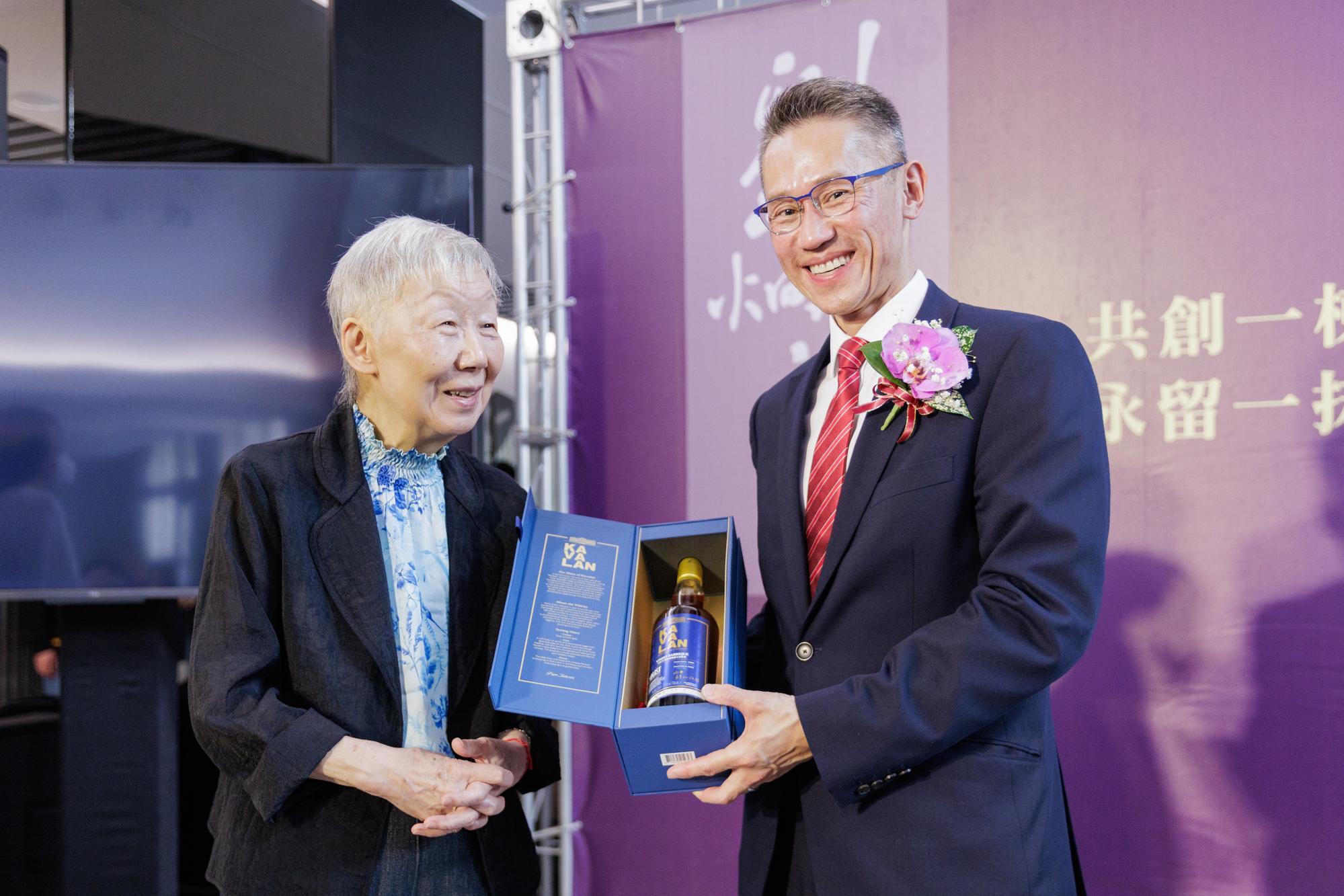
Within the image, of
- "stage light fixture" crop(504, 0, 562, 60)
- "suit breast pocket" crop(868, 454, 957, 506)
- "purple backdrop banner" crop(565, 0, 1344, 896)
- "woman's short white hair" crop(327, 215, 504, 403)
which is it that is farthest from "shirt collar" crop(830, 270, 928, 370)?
"stage light fixture" crop(504, 0, 562, 60)

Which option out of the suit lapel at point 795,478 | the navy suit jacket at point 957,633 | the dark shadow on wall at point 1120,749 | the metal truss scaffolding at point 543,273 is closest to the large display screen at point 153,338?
the metal truss scaffolding at point 543,273

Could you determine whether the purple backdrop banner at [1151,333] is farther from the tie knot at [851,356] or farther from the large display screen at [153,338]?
the tie knot at [851,356]

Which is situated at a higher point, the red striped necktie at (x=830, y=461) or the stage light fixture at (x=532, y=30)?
the stage light fixture at (x=532, y=30)

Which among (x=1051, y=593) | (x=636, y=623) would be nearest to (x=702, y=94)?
(x=636, y=623)

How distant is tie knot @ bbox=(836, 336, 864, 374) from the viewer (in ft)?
5.28

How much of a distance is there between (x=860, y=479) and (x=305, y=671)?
0.87m

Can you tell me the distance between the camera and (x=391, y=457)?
1694 mm

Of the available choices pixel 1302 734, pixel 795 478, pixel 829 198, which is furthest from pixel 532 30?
pixel 1302 734

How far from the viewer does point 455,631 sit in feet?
5.37

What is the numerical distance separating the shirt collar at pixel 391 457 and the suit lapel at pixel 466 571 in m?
0.05

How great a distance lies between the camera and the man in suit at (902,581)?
4.37 ft

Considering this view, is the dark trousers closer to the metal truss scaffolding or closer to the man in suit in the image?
the man in suit

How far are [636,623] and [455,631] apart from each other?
289 millimetres

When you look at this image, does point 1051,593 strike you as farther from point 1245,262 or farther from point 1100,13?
point 1100,13
